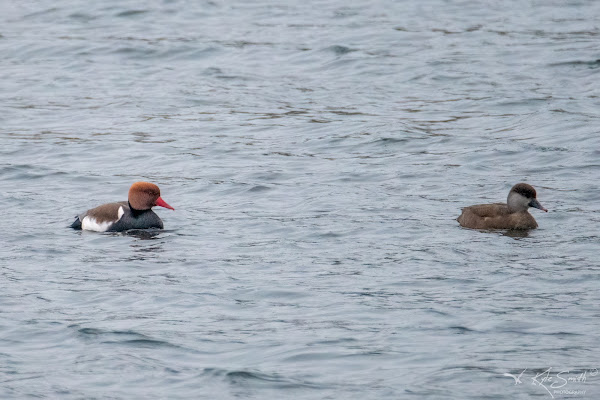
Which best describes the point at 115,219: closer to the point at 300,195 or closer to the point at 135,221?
the point at 135,221

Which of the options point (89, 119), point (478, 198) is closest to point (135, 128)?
point (89, 119)

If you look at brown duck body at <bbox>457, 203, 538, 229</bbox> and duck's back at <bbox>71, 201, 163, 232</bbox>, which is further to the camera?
duck's back at <bbox>71, 201, 163, 232</bbox>

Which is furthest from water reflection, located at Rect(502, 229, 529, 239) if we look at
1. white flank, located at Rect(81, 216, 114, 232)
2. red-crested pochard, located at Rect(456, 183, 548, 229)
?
white flank, located at Rect(81, 216, 114, 232)

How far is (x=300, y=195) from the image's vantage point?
1458 centimetres

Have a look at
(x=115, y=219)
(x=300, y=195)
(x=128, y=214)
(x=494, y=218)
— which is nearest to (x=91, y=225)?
(x=115, y=219)

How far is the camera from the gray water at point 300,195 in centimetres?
886

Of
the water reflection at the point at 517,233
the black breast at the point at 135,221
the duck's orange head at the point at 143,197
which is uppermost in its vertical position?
the duck's orange head at the point at 143,197

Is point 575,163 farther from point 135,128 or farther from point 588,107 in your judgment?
point 135,128

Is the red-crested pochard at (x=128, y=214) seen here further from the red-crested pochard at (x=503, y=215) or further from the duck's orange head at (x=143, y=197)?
the red-crested pochard at (x=503, y=215)

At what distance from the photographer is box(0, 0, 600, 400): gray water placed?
349 inches

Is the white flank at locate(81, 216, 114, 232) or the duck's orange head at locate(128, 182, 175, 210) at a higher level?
the duck's orange head at locate(128, 182, 175, 210)

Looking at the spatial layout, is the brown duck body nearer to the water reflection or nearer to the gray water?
the water reflection

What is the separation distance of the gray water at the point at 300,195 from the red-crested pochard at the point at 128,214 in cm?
20

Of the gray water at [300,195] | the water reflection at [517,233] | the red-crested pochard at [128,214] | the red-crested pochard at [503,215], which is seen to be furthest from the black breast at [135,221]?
the water reflection at [517,233]
